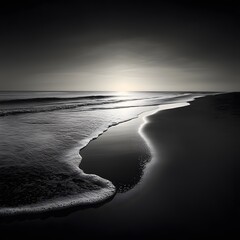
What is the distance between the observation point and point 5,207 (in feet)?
11.2

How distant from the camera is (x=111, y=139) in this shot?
320 inches

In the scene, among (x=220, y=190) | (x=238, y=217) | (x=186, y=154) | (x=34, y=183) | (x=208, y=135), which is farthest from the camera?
(x=208, y=135)

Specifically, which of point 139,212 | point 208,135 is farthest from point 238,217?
point 208,135

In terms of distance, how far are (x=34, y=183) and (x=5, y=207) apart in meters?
0.92

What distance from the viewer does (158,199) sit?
3.76 meters

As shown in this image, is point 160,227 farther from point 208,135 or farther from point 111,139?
point 208,135

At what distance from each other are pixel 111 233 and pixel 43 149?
4.39 m

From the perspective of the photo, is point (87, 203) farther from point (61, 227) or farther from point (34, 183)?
point (34, 183)

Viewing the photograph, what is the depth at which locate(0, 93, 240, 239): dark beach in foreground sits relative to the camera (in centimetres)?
295

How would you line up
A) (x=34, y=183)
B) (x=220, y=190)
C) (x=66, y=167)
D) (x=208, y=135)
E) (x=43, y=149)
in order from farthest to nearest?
1. (x=208, y=135)
2. (x=43, y=149)
3. (x=66, y=167)
4. (x=34, y=183)
5. (x=220, y=190)

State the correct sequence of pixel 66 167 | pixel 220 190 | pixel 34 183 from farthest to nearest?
1. pixel 66 167
2. pixel 34 183
3. pixel 220 190

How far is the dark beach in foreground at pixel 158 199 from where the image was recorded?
2945 mm

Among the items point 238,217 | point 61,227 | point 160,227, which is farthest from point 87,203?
point 238,217

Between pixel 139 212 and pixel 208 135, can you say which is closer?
pixel 139 212
